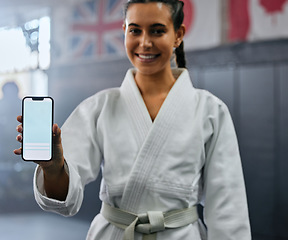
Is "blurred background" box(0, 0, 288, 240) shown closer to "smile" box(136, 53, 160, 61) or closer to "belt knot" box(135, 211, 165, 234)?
"smile" box(136, 53, 160, 61)

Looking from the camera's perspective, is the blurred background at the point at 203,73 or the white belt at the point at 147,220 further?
the blurred background at the point at 203,73

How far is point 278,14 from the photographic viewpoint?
9.74ft

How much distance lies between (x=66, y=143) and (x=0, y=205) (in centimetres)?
265

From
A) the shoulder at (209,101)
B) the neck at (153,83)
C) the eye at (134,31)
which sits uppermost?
the eye at (134,31)

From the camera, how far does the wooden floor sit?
Result: 3193 mm

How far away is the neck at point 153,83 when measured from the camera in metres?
1.15

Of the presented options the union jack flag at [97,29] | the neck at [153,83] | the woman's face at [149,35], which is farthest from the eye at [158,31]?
the union jack flag at [97,29]

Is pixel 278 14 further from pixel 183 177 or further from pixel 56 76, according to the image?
pixel 183 177

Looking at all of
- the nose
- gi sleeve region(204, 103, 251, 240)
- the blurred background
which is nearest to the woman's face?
the nose

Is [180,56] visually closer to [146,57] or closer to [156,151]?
[146,57]

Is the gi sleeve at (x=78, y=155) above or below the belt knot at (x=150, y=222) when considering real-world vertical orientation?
above

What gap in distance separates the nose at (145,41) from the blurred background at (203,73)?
73.2 inches

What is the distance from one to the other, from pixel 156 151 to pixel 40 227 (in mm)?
2645

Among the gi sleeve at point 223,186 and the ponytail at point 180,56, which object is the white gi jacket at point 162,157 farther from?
the ponytail at point 180,56
